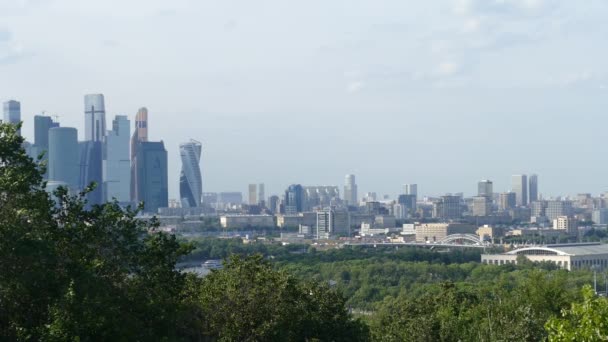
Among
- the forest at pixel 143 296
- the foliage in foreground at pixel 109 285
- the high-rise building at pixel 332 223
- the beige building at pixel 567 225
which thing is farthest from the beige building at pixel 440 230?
the foliage in foreground at pixel 109 285

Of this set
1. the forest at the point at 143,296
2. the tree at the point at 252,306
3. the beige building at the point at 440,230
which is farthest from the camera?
the beige building at the point at 440,230

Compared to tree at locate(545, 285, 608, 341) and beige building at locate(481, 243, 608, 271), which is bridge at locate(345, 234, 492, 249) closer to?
beige building at locate(481, 243, 608, 271)

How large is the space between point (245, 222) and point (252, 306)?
6618 inches

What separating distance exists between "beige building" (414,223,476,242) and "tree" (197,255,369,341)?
421ft

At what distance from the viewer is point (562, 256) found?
330 ft

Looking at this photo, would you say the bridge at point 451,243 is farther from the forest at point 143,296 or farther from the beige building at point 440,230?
the forest at point 143,296

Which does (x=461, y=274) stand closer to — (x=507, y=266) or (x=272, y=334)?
(x=507, y=266)

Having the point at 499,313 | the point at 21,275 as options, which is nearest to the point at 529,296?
the point at 499,313

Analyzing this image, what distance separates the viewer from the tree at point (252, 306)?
66.5 feet

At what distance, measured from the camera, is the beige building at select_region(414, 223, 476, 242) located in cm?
15238

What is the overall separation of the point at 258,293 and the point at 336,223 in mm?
158146

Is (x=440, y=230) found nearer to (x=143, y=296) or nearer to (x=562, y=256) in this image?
(x=562, y=256)

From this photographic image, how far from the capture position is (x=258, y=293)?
20.6 meters

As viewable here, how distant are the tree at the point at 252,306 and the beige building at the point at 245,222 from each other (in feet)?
528
